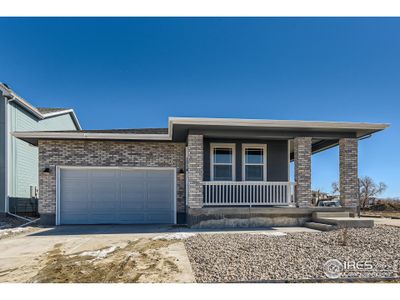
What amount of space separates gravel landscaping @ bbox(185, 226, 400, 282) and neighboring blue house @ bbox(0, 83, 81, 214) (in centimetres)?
972

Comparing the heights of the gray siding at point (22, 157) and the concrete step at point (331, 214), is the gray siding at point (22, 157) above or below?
above

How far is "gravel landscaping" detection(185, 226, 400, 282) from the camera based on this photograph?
351 centimetres

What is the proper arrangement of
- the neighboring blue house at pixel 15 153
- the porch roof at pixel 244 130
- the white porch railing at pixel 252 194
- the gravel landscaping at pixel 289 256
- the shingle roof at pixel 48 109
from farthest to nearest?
the shingle roof at pixel 48 109
the neighboring blue house at pixel 15 153
the white porch railing at pixel 252 194
the porch roof at pixel 244 130
the gravel landscaping at pixel 289 256

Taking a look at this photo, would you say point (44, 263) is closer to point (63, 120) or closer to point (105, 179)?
point (105, 179)

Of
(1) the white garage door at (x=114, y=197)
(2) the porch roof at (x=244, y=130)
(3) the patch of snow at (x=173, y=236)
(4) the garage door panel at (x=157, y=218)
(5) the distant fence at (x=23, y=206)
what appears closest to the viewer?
(3) the patch of snow at (x=173, y=236)

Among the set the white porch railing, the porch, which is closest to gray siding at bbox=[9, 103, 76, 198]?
the porch

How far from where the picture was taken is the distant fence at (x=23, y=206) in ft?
36.2

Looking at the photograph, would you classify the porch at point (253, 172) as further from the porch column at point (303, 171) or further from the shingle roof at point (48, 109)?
the shingle roof at point (48, 109)

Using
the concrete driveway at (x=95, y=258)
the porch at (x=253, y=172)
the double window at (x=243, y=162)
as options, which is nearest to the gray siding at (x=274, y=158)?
the porch at (x=253, y=172)

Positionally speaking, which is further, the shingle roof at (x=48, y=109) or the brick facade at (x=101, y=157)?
the shingle roof at (x=48, y=109)

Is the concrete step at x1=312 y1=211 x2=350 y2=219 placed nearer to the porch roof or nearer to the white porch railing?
the white porch railing

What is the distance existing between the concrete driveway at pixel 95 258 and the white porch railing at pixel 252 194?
2433mm

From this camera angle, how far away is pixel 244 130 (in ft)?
27.1
